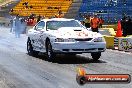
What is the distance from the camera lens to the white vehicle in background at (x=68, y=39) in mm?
11977

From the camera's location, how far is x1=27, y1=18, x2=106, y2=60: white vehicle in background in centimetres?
1198

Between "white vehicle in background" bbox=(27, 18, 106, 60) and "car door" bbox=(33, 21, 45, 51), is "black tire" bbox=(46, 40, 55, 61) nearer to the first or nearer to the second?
"white vehicle in background" bbox=(27, 18, 106, 60)

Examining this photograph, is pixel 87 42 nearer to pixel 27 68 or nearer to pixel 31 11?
pixel 27 68

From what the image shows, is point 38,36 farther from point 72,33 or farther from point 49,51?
point 72,33

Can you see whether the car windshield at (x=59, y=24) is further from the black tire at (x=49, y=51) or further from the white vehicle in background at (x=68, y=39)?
the black tire at (x=49, y=51)

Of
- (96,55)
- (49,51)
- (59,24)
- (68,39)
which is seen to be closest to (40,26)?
(59,24)

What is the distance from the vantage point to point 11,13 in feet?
186

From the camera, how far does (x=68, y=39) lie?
11969 mm

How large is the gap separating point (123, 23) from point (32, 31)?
36.4 ft

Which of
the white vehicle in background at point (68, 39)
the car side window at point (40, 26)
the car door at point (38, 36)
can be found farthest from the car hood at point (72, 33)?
the car side window at point (40, 26)

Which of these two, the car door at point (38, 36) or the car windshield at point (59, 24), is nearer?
the car windshield at point (59, 24)

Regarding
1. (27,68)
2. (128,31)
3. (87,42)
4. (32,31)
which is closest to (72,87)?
(27,68)

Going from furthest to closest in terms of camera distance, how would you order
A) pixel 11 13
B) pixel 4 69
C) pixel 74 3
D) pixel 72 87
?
pixel 11 13 < pixel 74 3 < pixel 4 69 < pixel 72 87

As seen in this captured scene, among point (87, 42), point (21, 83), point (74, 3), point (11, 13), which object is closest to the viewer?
point (21, 83)
